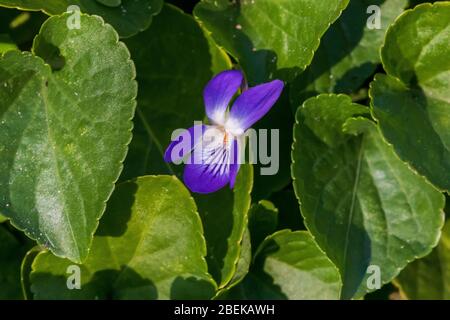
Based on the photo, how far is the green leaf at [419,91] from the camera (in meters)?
1.31

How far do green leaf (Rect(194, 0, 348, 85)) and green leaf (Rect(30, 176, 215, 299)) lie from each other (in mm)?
274

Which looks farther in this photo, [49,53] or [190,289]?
[190,289]

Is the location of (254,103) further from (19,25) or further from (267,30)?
(19,25)

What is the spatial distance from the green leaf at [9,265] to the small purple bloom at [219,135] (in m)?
0.45

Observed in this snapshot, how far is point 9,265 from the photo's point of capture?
1585 millimetres

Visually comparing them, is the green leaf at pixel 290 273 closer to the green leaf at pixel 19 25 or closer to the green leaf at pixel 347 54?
the green leaf at pixel 347 54

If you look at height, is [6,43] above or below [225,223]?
above

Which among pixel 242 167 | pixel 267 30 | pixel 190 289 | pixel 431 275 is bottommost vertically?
pixel 431 275

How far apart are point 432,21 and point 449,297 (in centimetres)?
66

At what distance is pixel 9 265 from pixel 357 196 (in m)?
0.76

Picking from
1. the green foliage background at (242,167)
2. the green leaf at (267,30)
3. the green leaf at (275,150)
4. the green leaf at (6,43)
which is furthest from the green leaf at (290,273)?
the green leaf at (6,43)

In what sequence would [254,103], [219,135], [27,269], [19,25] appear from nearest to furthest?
[254,103] → [219,135] → [27,269] → [19,25]

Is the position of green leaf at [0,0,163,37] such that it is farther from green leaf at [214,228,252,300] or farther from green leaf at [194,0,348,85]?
green leaf at [214,228,252,300]

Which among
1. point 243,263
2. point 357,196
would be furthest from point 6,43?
point 357,196
